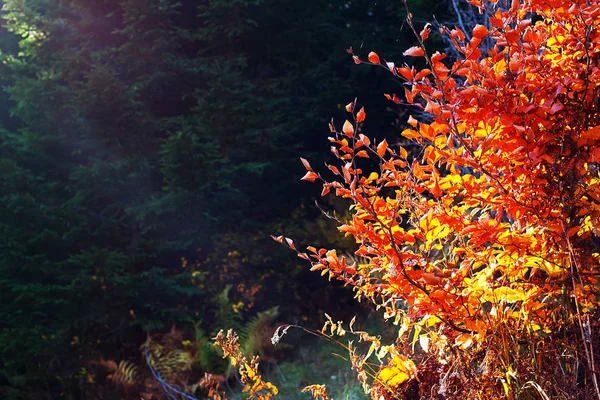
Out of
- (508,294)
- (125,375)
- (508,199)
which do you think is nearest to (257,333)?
(125,375)

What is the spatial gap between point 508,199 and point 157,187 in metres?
7.22

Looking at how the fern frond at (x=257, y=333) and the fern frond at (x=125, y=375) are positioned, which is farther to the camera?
the fern frond at (x=257, y=333)

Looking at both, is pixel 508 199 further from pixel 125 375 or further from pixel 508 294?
pixel 125 375

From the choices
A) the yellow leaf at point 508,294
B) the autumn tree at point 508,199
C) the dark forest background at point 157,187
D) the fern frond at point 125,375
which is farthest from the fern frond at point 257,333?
the yellow leaf at point 508,294

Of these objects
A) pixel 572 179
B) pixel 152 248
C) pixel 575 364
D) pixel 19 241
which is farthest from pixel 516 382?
pixel 19 241

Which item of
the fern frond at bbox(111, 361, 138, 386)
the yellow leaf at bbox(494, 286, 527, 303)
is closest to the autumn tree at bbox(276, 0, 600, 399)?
the yellow leaf at bbox(494, 286, 527, 303)

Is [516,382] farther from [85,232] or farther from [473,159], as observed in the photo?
[85,232]

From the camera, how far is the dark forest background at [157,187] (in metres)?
7.83

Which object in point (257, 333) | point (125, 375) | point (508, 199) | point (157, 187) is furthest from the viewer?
point (157, 187)

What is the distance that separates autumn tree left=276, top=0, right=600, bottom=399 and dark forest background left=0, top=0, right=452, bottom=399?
18.0 ft

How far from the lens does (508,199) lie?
2072 mm

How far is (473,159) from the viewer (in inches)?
79.0

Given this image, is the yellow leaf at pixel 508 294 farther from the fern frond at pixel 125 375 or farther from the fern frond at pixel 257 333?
the fern frond at pixel 125 375

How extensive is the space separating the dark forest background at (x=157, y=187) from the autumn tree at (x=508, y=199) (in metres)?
5.48
